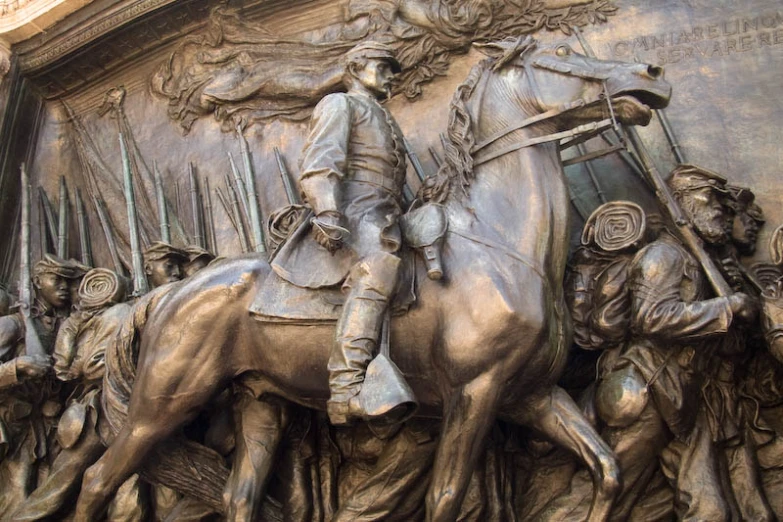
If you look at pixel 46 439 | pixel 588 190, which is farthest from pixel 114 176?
pixel 588 190

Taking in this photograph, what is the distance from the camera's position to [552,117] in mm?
7148

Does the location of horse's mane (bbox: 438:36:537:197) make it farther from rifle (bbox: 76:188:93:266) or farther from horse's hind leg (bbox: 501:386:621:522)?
rifle (bbox: 76:188:93:266)

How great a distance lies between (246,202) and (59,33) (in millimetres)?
2653

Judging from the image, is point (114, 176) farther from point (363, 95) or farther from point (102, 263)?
point (363, 95)

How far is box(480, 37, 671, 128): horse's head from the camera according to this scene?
23.0 feet

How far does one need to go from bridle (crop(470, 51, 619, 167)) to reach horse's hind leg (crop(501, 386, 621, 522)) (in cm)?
148

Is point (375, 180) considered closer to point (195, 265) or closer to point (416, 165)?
point (416, 165)

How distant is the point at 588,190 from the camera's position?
8250 mm

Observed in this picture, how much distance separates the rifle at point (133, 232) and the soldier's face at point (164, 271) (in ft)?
0.51

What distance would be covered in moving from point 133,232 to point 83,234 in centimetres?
86

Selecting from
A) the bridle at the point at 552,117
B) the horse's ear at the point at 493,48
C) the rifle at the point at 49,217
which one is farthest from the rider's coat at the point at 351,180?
the rifle at the point at 49,217

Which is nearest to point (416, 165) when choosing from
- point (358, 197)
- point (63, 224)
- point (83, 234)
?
point (358, 197)

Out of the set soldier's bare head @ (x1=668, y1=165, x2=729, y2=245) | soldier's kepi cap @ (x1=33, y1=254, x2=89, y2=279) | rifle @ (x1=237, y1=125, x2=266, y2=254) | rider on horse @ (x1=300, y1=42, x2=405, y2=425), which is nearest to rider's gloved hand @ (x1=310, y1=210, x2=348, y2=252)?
rider on horse @ (x1=300, y1=42, x2=405, y2=425)

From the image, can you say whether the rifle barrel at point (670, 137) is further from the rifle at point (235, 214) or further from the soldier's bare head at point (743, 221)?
the rifle at point (235, 214)
